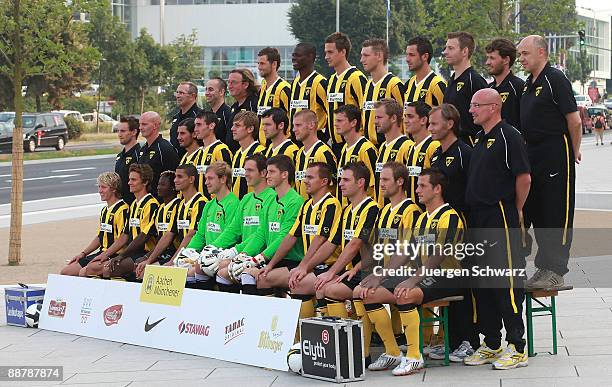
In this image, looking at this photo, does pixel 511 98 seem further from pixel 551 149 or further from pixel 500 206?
pixel 500 206

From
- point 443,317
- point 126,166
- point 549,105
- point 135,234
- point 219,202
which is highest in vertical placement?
point 549,105

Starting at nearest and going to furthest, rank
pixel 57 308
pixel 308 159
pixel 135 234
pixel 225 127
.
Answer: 1. pixel 308 159
2. pixel 57 308
3. pixel 135 234
4. pixel 225 127

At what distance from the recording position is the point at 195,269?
1216 cm

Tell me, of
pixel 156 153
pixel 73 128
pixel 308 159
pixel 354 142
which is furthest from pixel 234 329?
pixel 73 128

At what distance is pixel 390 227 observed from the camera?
1051 centimetres

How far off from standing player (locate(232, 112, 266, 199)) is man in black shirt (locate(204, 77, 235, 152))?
0.83 metres

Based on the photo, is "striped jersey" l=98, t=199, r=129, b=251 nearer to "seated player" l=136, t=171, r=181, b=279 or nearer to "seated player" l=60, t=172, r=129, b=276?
"seated player" l=60, t=172, r=129, b=276

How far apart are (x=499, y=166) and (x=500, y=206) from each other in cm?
34

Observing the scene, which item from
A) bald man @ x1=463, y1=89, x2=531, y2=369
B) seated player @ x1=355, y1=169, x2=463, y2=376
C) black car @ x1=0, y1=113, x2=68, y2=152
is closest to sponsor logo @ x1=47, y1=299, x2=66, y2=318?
seated player @ x1=355, y1=169, x2=463, y2=376

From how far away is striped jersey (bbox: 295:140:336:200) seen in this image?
1181 cm

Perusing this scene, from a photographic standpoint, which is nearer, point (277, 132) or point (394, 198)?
A: point (394, 198)

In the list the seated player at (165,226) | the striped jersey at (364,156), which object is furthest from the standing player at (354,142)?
the seated player at (165,226)

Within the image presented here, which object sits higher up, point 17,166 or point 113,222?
point 17,166

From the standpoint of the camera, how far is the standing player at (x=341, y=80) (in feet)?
40.8
